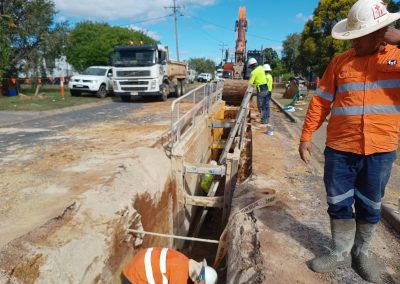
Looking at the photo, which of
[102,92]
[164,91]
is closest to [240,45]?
[164,91]

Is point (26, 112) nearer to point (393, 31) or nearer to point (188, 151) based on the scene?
point (188, 151)

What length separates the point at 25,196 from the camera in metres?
4.25

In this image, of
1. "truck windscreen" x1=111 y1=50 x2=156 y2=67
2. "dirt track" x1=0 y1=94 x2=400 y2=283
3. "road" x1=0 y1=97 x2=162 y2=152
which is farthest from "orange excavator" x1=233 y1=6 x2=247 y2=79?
"dirt track" x1=0 y1=94 x2=400 y2=283

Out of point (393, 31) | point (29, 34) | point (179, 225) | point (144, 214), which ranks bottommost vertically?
point (179, 225)

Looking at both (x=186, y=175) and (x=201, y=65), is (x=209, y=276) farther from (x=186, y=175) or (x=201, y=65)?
(x=201, y=65)

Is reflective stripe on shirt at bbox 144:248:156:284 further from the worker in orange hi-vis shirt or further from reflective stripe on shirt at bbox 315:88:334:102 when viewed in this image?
reflective stripe on shirt at bbox 315:88:334:102

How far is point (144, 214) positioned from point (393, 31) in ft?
12.1

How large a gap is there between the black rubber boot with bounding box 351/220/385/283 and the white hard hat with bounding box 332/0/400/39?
154 cm

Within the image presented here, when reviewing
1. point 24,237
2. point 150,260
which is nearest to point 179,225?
point 150,260

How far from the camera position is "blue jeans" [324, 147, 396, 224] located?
8.14ft

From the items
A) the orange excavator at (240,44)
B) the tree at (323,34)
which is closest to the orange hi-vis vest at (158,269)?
the orange excavator at (240,44)

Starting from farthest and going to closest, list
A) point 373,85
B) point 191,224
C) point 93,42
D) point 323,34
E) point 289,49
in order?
1. point 289,49
2. point 93,42
3. point 323,34
4. point 191,224
5. point 373,85

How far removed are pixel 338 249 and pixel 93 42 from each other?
36840 mm

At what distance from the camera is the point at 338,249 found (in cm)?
278
